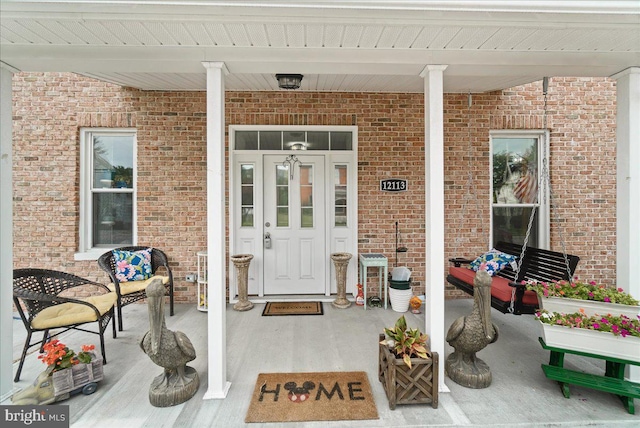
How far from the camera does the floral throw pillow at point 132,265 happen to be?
11.7ft

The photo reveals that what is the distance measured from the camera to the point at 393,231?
4098mm

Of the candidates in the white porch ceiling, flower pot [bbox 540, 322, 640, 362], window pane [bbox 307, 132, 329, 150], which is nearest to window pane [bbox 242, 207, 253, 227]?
window pane [bbox 307, 132, 329, 150]

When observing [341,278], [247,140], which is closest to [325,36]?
[247,140]

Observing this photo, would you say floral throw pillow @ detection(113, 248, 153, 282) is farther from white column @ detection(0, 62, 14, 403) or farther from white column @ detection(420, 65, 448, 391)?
white column @ detection(420, 65, 448, 391)

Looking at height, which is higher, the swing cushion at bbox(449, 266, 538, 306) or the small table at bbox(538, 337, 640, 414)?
the swing cushion at bbox(449, 266, 538, 306)

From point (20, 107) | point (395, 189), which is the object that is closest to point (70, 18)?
point (20, 107)

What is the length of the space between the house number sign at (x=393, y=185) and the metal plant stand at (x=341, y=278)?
3.41 feet

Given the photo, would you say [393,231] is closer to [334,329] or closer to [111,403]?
[334,329]

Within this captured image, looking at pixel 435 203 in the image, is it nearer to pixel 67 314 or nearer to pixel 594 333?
pixel 594 333

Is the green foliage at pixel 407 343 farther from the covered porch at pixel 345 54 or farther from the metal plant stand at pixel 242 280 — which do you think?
the metal plant stand at pixel 242 280

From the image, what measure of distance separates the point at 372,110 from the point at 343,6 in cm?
248

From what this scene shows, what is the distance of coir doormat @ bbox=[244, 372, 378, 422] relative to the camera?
1920mm

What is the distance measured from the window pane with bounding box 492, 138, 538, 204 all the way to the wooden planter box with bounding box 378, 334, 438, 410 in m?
3.07

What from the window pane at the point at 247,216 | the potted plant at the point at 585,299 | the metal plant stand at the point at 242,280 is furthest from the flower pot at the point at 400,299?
the window pane at the point at 247,216
